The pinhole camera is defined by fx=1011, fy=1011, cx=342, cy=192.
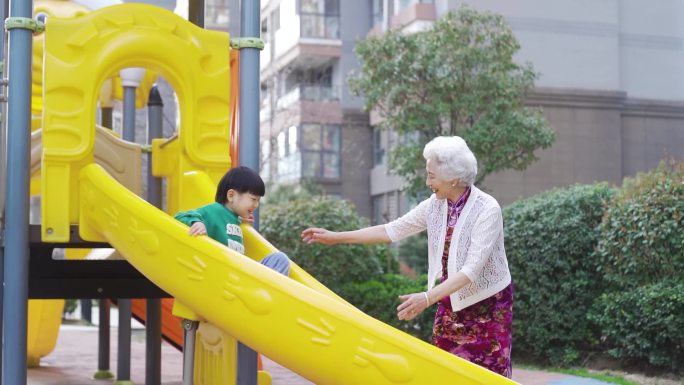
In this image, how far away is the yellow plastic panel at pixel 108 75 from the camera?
5816mm

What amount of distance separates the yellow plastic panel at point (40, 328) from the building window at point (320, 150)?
52.5 feet

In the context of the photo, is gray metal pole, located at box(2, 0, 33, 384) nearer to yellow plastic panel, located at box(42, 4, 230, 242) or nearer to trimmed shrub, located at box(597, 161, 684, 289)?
yellow plastic panel, located at box(42, 4, 230, 242)

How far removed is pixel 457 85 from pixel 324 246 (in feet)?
15.1

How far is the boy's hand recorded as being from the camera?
4684 mm

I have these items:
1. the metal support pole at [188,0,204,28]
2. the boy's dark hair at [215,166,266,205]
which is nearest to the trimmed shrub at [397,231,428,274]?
the metal support pole at [188,0,204,28]

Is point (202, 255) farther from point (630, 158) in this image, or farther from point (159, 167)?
point (630, 158)

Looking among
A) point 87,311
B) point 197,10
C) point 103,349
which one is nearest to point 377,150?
point 87,311

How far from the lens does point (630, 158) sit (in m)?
22.6

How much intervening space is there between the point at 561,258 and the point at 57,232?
595 cm

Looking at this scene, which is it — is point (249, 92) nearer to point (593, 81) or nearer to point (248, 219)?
point (248, 219)

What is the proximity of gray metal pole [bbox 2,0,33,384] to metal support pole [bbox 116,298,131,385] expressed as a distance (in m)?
3.46

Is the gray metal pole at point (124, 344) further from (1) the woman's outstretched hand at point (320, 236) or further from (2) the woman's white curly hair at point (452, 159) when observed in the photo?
(2) the woman's white curly hair at point (452, 159)

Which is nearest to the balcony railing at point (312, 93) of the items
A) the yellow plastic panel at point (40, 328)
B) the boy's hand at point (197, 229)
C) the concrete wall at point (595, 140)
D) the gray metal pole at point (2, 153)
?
the concrete wall at point (595, 140)

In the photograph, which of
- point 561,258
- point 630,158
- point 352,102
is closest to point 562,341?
point 561,258
